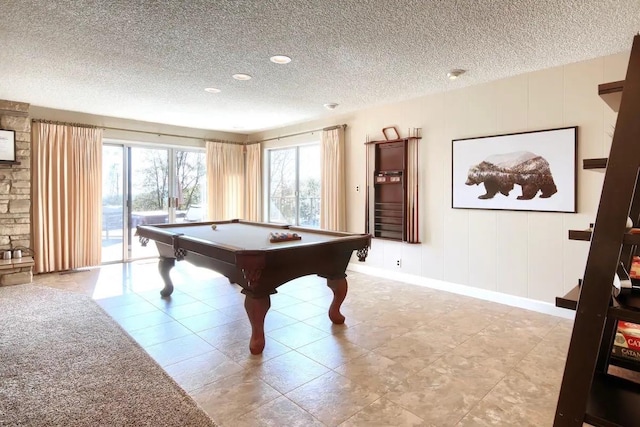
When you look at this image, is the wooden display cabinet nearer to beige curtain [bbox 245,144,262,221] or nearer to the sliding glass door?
beige curtain [bbox 245,144,262,221]

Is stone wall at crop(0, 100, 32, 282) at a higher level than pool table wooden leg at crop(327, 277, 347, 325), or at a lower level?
higher

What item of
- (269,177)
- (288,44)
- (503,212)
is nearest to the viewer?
(288,44)

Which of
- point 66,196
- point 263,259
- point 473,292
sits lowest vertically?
point 473,292

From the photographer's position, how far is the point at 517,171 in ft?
12.6

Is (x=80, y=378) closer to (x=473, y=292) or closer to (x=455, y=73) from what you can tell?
(x=473, y=292)

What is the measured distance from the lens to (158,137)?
638cm

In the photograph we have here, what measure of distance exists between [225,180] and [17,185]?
10.3 ft

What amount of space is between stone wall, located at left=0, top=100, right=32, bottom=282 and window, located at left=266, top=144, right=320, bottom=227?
3765mm

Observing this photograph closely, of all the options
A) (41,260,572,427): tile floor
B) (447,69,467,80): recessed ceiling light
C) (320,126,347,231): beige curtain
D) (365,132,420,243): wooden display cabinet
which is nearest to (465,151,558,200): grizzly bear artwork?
(365,132,420,243): wooden display cabinet

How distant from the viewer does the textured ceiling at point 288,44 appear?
2.44m

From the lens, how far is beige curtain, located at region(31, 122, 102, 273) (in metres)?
5.17

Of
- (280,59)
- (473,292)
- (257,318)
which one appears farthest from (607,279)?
(473,292)

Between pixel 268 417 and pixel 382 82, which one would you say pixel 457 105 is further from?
pixel 268 417

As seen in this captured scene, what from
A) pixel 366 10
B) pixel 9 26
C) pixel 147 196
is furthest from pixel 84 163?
pixel 366 10
